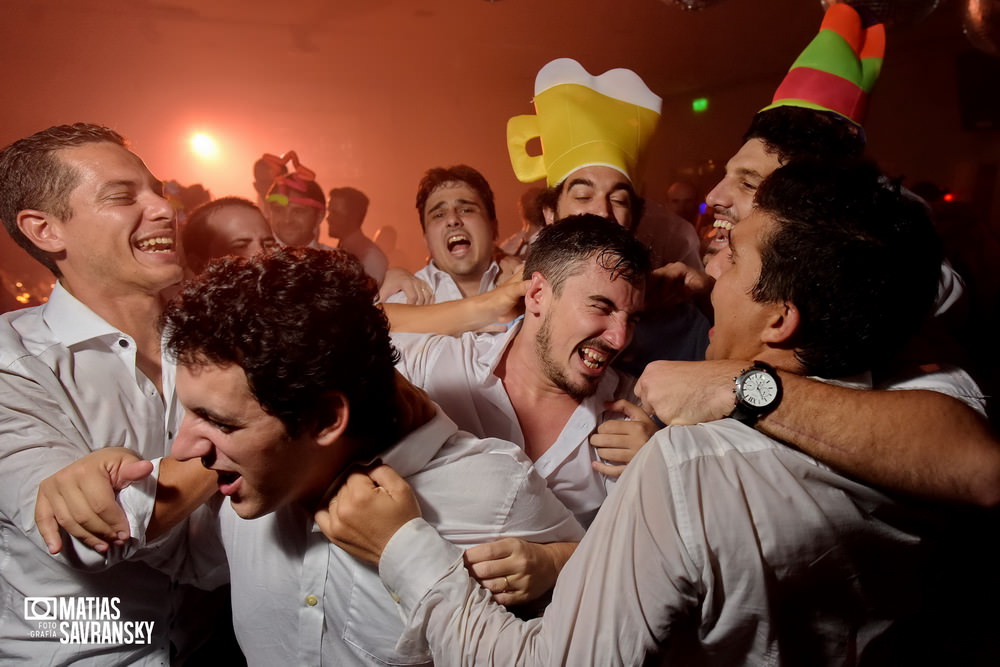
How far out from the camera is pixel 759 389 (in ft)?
3.33

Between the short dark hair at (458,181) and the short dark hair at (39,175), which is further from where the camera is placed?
the short dark hair at (458,181)

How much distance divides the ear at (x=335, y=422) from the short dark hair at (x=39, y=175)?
97 centimetres

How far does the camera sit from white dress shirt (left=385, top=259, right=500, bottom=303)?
2959 mm

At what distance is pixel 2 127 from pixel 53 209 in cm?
152

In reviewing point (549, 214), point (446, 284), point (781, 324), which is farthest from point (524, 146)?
point (781, 324)

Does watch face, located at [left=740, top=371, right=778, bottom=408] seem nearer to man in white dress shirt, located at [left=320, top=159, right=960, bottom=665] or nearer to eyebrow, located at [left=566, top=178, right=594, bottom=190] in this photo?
man in white dress shirt, located at [left=320, top=159, right=960, bottom=665]

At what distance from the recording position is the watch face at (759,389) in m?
1.00

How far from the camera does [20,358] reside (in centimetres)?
131

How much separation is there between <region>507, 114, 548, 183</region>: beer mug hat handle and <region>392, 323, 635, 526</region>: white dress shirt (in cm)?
87

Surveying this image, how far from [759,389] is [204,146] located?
16.2 feet

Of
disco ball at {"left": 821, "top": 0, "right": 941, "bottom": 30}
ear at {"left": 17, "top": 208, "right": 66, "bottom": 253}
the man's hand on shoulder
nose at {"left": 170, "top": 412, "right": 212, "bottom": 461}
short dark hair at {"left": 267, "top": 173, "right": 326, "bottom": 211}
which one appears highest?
disco ball at {"left": 821, "top": 0, "right": 941, "bottom": 30}

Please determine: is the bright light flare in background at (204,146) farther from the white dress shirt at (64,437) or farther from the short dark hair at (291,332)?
the short dark hair at (291,332)

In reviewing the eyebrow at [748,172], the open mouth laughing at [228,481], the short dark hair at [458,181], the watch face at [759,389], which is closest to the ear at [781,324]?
the watch face at [759,389]

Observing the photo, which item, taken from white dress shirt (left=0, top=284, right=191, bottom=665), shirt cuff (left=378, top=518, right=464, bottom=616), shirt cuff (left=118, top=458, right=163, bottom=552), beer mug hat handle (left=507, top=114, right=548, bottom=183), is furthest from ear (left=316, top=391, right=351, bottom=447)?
beer mug hat handle (left=507, top=114, right=548, bottom=183)
